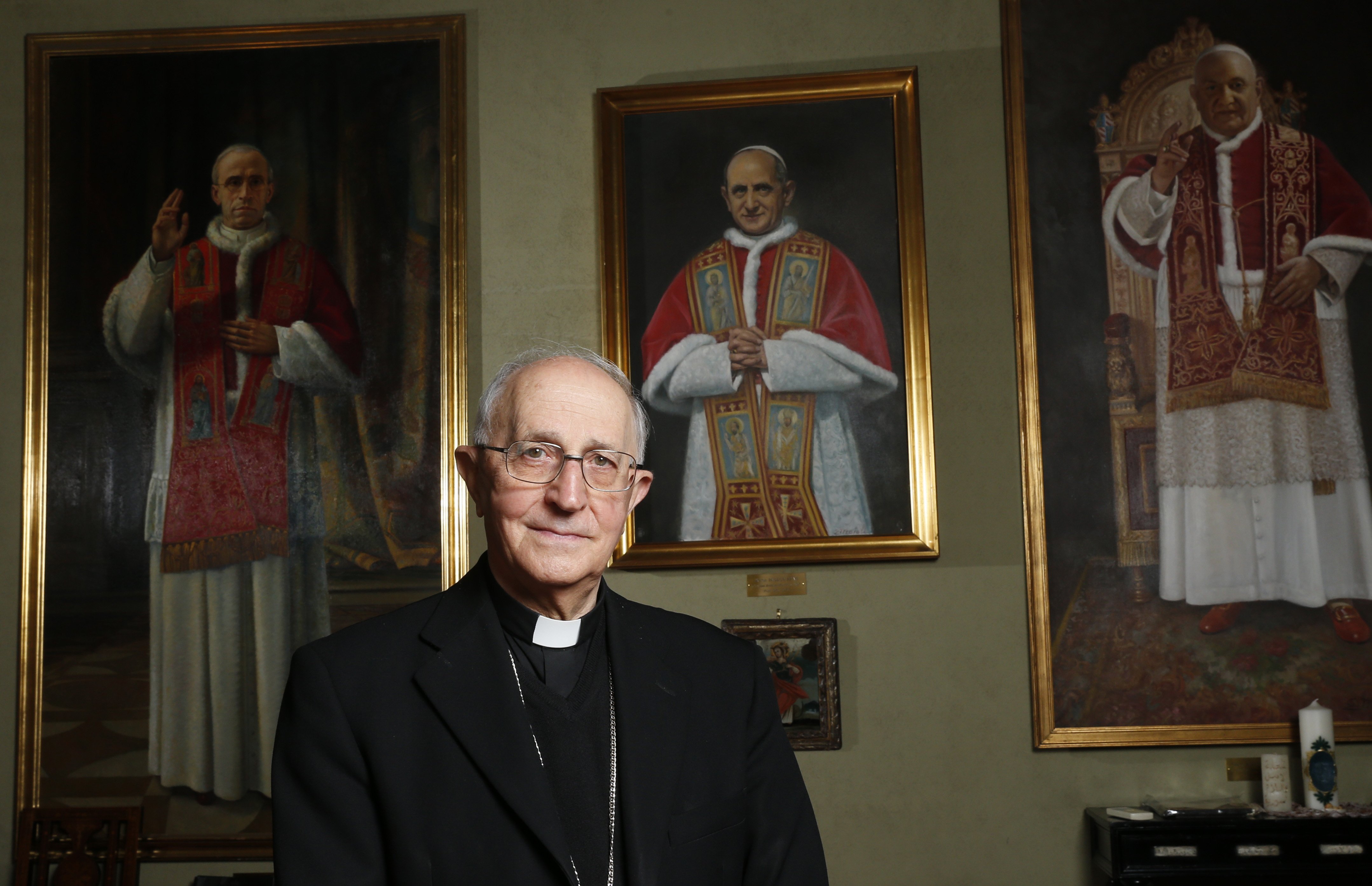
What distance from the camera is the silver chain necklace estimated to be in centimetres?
190

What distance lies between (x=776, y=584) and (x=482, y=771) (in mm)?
2475

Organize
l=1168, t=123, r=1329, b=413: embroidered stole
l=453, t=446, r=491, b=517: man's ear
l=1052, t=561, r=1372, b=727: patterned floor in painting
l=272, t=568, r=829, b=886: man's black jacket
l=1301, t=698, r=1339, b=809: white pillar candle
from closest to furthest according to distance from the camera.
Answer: l=272, t=568, r=829, b=886: man's black jacket → l=453, t=446, r=491, b=517: man's ear → l=1301, t=698, r=1339, b=809: white pillar candle → l=1052, t=561, r=1372, b=727: patterned floor in painting → l=1168, t=123, r=1329, b=413: embroidered stole

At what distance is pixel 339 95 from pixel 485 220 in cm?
82

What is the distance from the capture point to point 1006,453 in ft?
13.9

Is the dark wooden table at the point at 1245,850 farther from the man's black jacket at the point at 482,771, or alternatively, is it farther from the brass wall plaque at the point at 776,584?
the man's black jacket at the point at 482,771

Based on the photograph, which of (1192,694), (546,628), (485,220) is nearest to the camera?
(546,628)

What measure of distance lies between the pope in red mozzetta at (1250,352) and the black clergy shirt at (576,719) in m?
2.81

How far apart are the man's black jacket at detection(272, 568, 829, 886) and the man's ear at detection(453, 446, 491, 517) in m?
0.16

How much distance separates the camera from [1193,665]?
13.4 ft

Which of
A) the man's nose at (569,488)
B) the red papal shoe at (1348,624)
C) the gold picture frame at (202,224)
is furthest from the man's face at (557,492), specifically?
the red papal shoe at (1348,624)

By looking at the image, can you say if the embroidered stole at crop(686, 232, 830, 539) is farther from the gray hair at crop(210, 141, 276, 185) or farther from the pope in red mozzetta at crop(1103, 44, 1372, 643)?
the gray hair at crop(210, 141, 276, 185)

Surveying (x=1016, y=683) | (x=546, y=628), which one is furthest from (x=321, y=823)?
(x=1016, y=683)

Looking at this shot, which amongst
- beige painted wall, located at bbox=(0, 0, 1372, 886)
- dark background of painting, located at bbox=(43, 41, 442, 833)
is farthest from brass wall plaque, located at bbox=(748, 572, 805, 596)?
dark background of painting, located at bbox=(43, 41, 442, 833)

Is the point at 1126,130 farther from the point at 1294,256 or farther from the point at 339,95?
the point at 339,95
